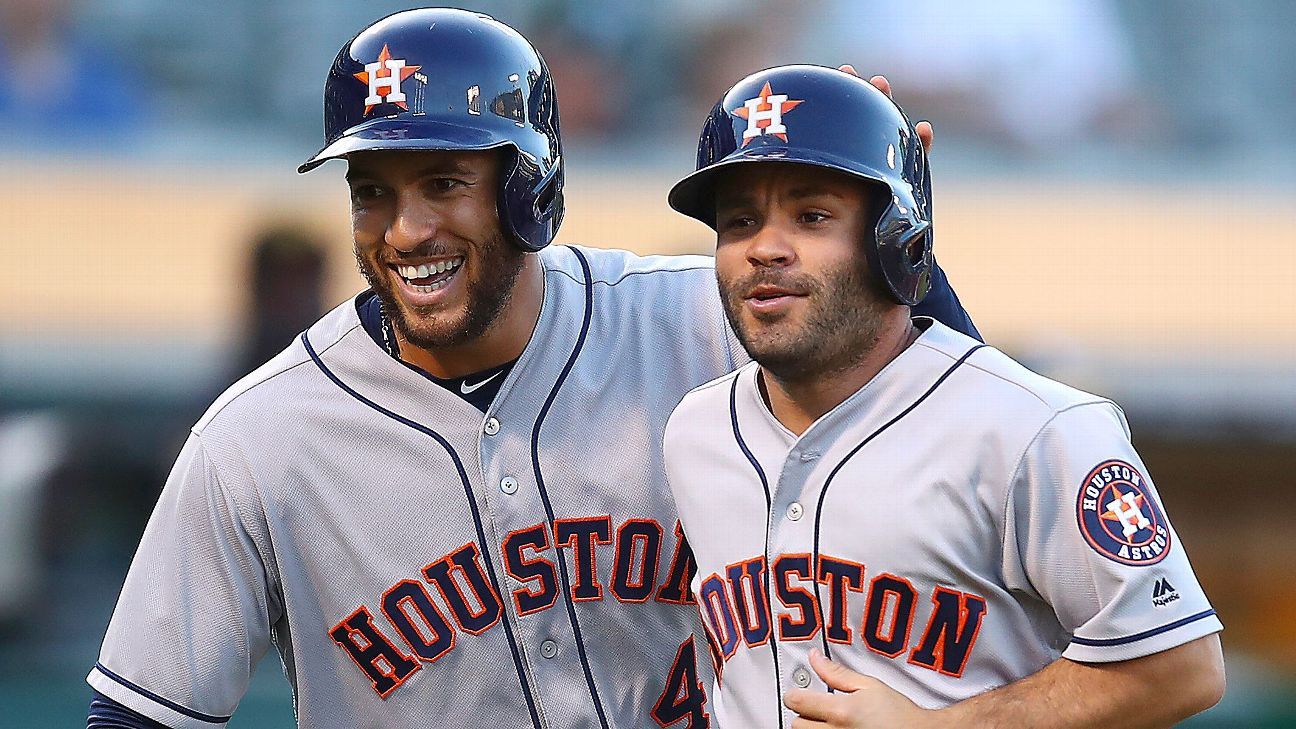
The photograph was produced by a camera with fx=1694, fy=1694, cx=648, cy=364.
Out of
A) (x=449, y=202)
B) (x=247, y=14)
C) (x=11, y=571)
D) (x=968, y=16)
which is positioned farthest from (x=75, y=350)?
(x=449, y=202)

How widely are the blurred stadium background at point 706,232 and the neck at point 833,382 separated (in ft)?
14.2

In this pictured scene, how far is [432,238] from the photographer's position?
2307 mm

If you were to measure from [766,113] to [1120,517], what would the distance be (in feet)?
2.24

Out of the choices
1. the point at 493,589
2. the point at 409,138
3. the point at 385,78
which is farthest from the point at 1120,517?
the point at 385,78

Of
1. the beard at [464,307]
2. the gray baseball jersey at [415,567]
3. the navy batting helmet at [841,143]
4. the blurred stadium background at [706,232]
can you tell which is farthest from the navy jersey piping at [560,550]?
the blurred stadium background at [706,232]

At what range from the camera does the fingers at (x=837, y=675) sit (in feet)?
6.78

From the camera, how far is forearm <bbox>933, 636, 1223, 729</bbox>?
198cm

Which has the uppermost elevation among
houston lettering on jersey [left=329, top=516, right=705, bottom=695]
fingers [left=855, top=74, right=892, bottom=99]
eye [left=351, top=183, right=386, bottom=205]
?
fingers [left=855, top=74, right=892, bottom=99]

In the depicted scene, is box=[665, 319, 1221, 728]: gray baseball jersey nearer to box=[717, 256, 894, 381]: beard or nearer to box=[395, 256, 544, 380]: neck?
box=[717, 256, 894, 381]: beard

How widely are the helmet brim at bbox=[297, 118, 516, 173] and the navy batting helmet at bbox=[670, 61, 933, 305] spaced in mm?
292

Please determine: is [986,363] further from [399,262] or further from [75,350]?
[75,350]

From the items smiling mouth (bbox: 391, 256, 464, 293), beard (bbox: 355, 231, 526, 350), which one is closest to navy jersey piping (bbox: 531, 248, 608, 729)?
beard (bbox: 355, 231, 526, 350)

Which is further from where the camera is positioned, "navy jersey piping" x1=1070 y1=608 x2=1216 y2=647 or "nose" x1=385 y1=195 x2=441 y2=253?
"nose" x1=385 y1=195 x2=441 y2=253

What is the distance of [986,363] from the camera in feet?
7.15
